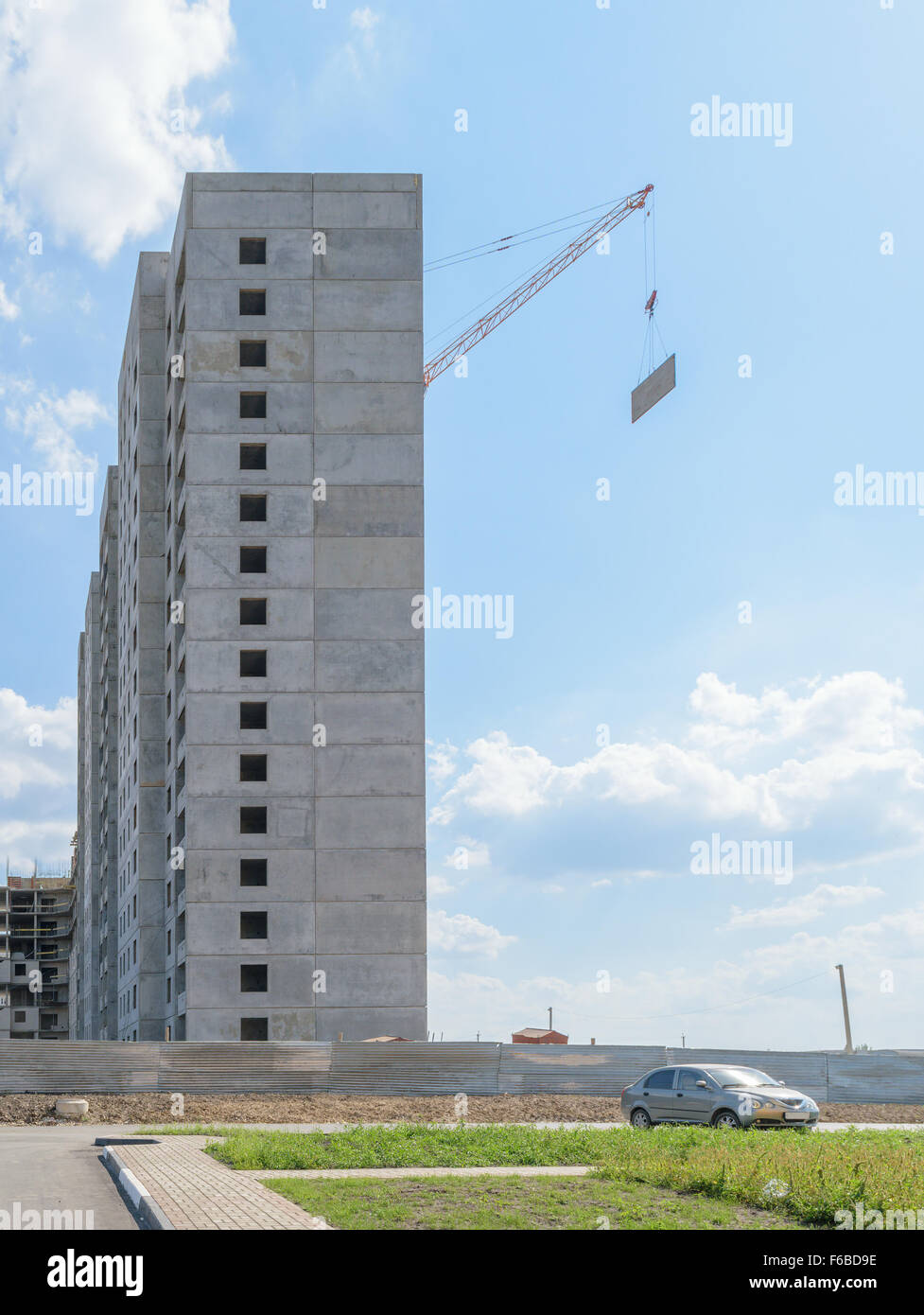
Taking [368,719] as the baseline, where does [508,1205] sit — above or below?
below

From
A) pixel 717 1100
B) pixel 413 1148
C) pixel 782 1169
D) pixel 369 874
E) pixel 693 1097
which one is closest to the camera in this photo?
pixel 782 1169

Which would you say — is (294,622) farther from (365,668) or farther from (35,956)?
(35,956)

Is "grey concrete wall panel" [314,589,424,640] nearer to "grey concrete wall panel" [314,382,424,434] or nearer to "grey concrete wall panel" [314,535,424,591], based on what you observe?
"grey concrete wall panel" [314,535,424,591]

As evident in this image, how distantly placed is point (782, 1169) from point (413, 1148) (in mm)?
6841

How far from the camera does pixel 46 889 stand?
168500mm

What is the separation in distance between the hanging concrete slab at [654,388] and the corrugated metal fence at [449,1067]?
4709 centimetres

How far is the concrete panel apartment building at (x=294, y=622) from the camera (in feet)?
205

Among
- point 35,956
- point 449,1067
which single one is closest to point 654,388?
point 449,1067

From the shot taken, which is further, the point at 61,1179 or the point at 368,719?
the point at 368,719

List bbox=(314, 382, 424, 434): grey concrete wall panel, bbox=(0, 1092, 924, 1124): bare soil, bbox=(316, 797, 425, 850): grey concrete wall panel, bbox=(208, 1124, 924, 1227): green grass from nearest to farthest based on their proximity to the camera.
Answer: bbox=(208, 1124, 924, 1227): green grass → bbox=(0, 1092, 924, 1124): bare soil → bbox=(316, 797, 425, 850): grey concrete wall panel → bbox=(314, 382, 424, 434): grey concrete wall panel

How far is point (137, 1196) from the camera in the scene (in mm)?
14969

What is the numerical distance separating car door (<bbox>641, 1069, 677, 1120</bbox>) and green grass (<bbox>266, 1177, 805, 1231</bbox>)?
10.5 metres

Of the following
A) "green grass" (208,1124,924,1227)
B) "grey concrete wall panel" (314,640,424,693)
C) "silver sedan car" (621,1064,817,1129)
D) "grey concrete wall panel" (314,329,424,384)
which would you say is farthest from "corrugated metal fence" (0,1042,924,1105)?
"grey concrete wall panel" (314,329,424,384)

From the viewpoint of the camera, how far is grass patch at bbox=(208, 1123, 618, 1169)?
18984mm
